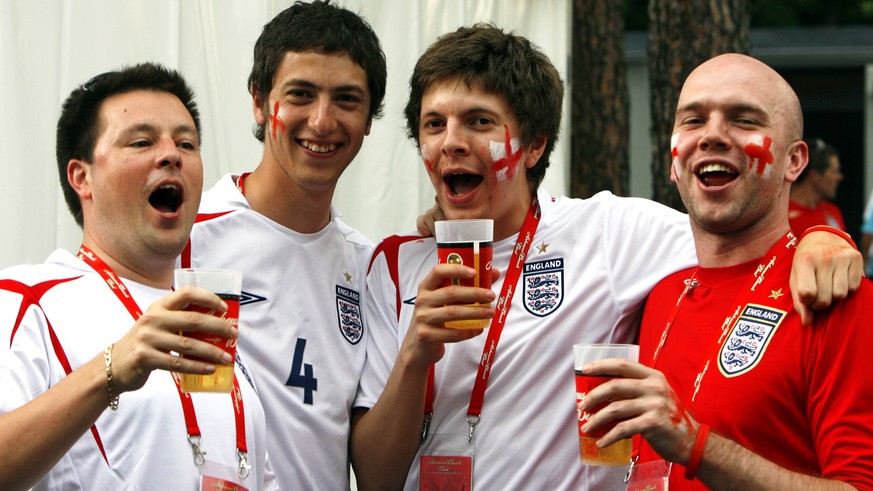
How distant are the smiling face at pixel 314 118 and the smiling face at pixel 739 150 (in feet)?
4.51

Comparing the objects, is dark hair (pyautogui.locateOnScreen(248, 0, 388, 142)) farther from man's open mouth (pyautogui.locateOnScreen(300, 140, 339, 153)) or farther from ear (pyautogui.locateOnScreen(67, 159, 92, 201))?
ear (pyautogui.locateOnScreen(67, 159, 92, 201))

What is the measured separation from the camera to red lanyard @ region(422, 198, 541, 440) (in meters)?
3.96

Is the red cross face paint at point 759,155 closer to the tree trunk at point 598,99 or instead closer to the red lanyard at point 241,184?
the red lanyard at point 241,184

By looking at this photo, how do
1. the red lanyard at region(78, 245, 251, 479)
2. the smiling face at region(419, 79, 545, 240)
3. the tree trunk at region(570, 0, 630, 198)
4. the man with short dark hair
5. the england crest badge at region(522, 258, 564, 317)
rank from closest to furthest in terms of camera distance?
1. the man with short dark hair
2. the red lanyard at region(78, 245, 251, 479)
3. the england crest badge at region(522, 258, 564, 317)
4. the smiling face at region(419, 79, 545, 240)
5. the tree trunk at region(570, 0, 630, 198)

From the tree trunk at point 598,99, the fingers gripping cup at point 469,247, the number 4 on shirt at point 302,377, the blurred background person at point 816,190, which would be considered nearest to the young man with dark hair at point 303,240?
the number 4 on shirt at point 302,377

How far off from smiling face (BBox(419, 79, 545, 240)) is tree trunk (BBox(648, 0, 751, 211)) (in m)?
3.54

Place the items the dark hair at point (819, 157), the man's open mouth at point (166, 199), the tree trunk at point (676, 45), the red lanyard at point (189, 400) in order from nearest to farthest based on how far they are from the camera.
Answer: the red lanyard at point (189, 400) < the man's open mouth at point (166, 199) < the tree trunk at point (676, 45) < the dark hair at point (819, 157)

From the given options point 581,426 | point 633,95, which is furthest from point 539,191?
point 633,95

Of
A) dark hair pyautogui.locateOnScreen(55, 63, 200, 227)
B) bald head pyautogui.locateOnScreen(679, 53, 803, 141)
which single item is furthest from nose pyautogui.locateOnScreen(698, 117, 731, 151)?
dark hair pyautogui.locateOnScreen(55, 63, 200, 227)

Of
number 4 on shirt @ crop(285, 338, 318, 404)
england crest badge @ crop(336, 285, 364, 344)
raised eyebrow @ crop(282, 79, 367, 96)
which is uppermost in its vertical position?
raised eyebrow @ crop(282, 79, 367, 96)

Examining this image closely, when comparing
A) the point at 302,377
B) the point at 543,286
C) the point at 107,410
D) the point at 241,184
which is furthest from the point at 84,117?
the point at 543,286

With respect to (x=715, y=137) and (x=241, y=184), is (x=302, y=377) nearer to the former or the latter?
(x=241, y=184)

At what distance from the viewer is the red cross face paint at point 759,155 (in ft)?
12.0

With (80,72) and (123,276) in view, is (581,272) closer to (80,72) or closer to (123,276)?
(123,276)
